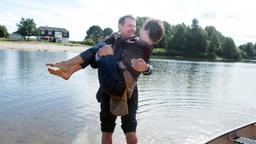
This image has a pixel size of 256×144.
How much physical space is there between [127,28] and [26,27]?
10898 cm

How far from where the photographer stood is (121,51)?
5016mm

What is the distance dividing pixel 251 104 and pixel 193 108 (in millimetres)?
4523

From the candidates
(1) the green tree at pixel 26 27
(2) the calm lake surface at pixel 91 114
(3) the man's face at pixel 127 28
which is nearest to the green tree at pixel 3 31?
(1) the green tree at pixel 26 27

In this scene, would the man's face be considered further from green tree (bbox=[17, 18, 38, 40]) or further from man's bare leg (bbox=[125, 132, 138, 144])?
green tree (bbox=[17, 18, 38, 40])

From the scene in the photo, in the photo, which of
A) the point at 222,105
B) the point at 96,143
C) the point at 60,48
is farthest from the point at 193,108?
the point at 60,48

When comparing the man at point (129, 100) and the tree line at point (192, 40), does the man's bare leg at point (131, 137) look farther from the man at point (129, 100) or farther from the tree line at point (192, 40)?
the tree line at point (192, 40)

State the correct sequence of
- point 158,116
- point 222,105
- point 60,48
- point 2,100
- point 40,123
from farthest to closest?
point 60,48
point 222,105
point 2,100
point 158,116
point 40,123

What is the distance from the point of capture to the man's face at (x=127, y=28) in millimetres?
4945

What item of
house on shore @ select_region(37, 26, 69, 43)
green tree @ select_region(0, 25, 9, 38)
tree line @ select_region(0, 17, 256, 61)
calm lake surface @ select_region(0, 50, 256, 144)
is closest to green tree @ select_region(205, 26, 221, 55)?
tree line @ select_region(0, 17, 256, 61)

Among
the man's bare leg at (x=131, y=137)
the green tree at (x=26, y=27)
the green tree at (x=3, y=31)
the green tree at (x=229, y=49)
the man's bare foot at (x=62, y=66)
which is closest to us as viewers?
the man's bare foot at (x=62, y=66)

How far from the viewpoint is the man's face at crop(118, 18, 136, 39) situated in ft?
16.2

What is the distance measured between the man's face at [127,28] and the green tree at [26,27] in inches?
4270

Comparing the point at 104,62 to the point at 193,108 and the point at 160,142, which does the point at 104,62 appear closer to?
the point at 160,142

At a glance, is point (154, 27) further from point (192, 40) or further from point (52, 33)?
point (52, 33)
